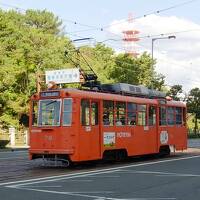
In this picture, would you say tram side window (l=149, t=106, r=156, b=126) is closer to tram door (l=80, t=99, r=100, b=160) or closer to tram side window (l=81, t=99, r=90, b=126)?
tram door (l=80, t=99, r=100, b=160)

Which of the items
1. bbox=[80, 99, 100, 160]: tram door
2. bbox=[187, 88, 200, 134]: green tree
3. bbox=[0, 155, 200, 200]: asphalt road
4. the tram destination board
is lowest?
bbox=[0, 155, 200, 200]: asphalt road

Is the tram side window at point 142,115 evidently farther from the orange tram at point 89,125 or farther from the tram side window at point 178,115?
the tram side window at point 178,115

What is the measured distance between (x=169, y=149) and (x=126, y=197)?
14502mm

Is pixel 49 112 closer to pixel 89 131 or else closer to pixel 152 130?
pixel 89 131

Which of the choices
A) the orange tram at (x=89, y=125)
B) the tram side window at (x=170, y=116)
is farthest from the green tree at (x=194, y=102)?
the orange tram at (x=89, y=125)

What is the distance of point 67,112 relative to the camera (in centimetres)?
1972

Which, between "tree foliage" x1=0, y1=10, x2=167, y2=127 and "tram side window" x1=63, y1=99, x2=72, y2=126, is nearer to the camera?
"tram side window" x1=63, y1=99, x2=72, y2=126

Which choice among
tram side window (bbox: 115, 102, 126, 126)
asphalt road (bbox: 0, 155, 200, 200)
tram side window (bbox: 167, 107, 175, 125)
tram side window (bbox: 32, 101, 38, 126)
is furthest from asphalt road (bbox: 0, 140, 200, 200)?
tram side window (bbox: 167, 107, 175, 125)

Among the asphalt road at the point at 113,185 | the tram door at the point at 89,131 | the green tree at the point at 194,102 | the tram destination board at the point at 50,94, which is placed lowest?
the asphalt road at the point at 113,185

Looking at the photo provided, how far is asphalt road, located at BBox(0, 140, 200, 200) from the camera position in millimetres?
12828

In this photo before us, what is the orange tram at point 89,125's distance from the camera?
64.2 ft

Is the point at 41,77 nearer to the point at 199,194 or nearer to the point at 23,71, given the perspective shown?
the point at 23,71

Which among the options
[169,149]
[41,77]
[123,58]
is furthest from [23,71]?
[169,149]

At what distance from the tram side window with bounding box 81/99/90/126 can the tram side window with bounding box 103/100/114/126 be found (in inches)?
39.8
